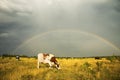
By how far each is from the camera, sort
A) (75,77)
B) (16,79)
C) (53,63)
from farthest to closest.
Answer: (53,63) < (75,77) < (16,79)

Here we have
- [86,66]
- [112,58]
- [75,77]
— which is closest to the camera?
[75,77]

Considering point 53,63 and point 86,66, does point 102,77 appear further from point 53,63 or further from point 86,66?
point 53,63

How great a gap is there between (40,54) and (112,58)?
11377 mm

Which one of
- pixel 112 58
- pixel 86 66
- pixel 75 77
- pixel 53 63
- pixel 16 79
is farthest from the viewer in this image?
pixel 112 58

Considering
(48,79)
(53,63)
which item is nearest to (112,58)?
(53,63)

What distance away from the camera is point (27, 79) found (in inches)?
659

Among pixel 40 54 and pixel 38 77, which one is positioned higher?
pixel 40 54

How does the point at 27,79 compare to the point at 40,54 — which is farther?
the point at 40,54

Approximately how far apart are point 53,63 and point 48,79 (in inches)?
323

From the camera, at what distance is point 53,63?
25469 mm

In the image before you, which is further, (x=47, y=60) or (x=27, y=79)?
(x=47, y=60)

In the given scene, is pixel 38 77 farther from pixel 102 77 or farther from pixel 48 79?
pixel 102 77

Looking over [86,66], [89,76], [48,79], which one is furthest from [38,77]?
[86,66]

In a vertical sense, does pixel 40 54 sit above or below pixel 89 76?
above
